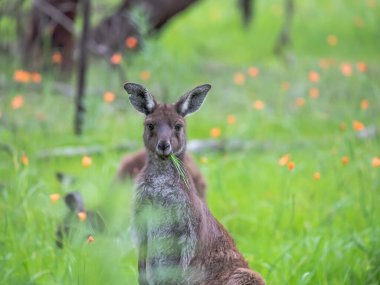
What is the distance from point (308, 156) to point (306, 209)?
166 cm

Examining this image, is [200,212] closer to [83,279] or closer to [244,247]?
[83,279]

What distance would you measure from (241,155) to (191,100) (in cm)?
335

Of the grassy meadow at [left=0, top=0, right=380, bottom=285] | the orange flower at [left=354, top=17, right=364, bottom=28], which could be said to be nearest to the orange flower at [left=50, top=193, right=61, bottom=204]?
the grassy meadow at [left=0, top=0, right=380, bottom=285]

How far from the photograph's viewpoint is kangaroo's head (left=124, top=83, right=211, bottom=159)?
425 centimetres

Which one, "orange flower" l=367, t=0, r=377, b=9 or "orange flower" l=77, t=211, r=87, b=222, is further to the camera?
"orange flower" l=367, t=0, r=377, b=9

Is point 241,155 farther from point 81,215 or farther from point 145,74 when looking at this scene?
point 81,215

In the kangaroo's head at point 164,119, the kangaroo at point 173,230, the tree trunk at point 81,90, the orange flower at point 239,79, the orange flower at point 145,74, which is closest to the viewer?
the kangaroo at point 173,230

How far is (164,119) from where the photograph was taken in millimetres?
4340

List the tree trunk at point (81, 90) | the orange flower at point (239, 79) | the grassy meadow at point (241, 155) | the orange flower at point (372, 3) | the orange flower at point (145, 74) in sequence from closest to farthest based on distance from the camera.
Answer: the grassy meadow at point (241, 155), the orange flower at point (145, 74), the tree trunk at point (81, 90), the orange flower at point (239, 79), the orange flower at point (372, 3)

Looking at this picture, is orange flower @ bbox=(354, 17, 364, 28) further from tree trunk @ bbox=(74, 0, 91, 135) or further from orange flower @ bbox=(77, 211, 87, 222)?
orange flower @ bbox=(77, 211, 87, 222)

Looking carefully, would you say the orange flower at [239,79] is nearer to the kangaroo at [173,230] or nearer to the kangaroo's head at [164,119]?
the kangaroo's head at [164,119]

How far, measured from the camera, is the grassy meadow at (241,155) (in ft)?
15.8

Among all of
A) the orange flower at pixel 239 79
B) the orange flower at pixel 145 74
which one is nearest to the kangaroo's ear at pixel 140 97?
the orange flower at pixel 145 74

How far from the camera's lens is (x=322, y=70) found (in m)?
11.5
